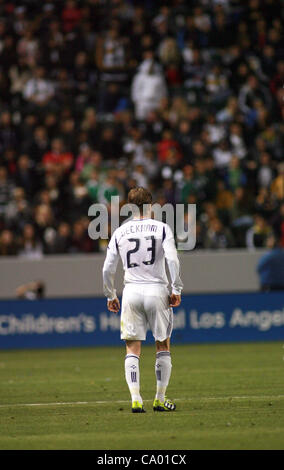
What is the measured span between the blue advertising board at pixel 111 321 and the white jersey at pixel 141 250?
1006 cm

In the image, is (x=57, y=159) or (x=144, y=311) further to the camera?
(x=57, y=159)

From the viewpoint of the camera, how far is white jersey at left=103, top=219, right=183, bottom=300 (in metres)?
10.6

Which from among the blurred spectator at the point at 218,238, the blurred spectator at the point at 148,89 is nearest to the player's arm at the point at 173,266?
the blurred spectator at the point at 218,238

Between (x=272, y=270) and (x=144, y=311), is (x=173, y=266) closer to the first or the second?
(x=144, y=311)

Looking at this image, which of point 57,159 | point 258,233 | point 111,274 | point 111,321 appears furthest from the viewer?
point 57,159

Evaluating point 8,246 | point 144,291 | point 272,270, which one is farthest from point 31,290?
point 144,291

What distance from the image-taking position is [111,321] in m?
21.0

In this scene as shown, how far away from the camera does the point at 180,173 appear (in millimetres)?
22484

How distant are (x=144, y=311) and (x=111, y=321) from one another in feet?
33.9

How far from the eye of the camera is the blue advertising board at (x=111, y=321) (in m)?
20.8

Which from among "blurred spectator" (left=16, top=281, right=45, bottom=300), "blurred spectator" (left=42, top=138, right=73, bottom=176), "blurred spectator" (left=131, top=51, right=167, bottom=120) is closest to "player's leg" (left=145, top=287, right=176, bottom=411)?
"blurred spectator" (left=16, top=281, right=45, bottom=300)

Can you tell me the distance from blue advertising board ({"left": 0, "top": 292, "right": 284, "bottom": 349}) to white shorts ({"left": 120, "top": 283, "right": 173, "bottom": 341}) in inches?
396
